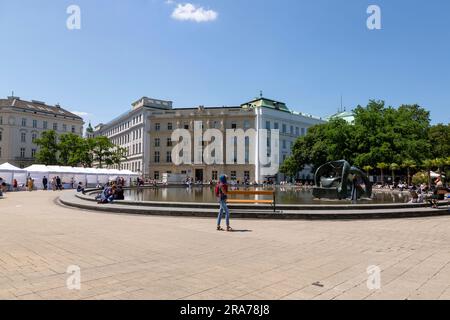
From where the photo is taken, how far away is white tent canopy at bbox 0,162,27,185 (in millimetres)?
35125

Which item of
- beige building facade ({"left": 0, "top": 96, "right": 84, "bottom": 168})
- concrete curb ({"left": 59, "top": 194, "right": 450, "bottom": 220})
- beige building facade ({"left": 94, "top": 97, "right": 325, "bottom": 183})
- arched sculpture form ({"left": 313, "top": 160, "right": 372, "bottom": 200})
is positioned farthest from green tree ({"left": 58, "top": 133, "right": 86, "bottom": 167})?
concrete curb ({"left": 59, "top": 194, "right": 450, "bottom": 220})

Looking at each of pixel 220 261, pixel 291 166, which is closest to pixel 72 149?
pixel 291 166

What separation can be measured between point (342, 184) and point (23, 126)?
7917 centimetres

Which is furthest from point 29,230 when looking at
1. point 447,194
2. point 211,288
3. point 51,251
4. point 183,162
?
point 183,162

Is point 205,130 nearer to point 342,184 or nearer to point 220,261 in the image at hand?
point 342,184

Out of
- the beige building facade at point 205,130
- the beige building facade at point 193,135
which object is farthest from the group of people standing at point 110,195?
the beige building facade at point 193,135

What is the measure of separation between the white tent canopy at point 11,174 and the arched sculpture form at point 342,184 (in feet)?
105

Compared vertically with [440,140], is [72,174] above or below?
below

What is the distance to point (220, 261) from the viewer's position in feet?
20.7

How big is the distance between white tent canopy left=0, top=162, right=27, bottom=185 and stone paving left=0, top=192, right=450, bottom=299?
29.1 m

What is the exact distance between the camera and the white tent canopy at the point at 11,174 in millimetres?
35125

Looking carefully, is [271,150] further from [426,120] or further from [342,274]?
[342,274]

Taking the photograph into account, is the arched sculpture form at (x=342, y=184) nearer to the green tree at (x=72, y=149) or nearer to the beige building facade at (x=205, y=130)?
the beige building facade at (x=205, y=130)
